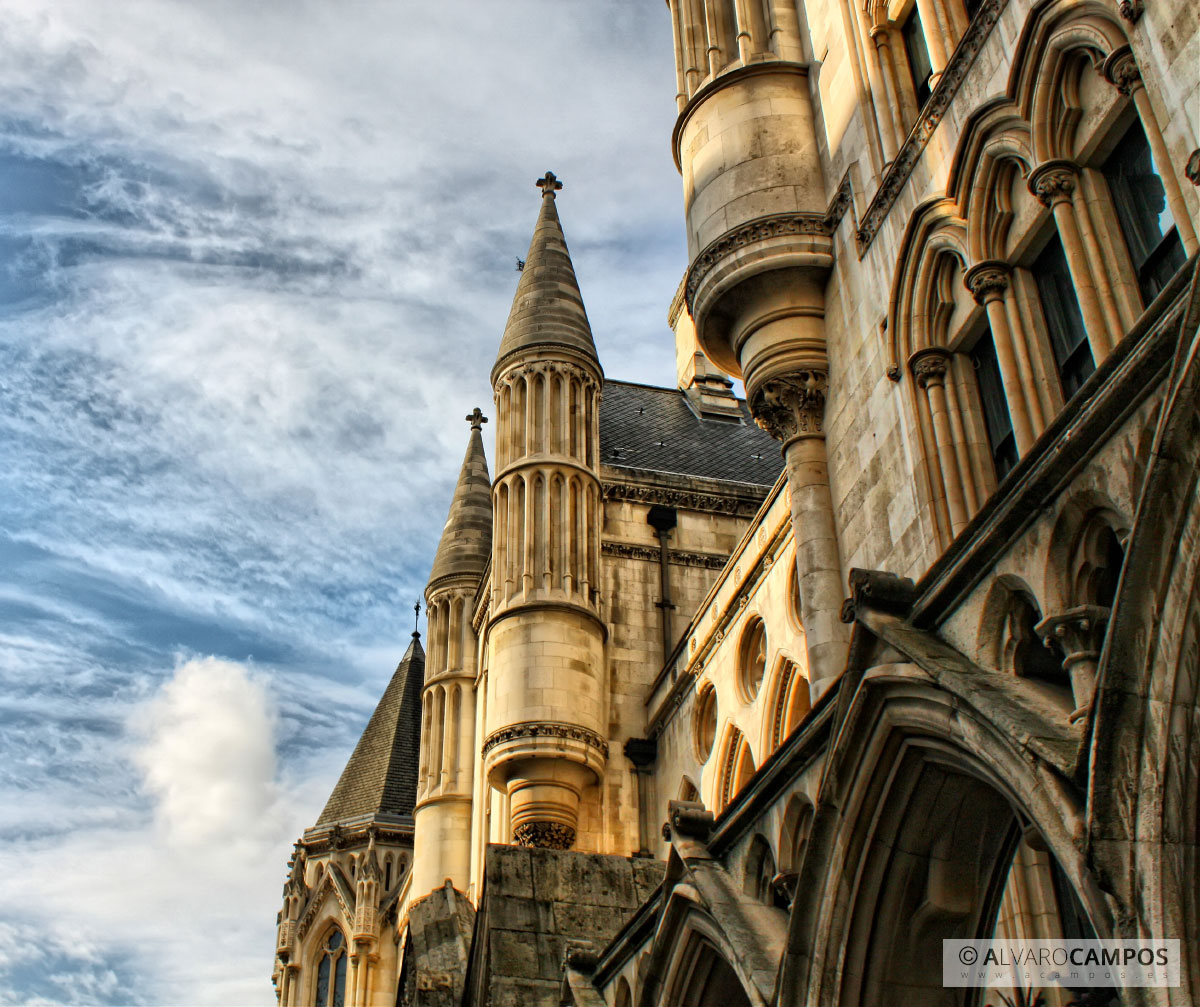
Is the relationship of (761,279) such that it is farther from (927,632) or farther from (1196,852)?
(1196,852)

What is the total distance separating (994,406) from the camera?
10.9 meters

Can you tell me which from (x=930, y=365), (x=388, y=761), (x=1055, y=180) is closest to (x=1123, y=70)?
(x=1055, y=180)

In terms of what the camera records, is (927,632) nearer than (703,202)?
Yes

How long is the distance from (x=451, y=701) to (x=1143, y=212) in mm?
23411

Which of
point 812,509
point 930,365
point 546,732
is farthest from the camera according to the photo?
point 546,732

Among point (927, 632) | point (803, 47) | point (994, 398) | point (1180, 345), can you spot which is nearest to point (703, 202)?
point (803, 47)

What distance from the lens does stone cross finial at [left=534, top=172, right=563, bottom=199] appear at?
2784cm

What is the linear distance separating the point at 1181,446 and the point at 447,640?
2758cm

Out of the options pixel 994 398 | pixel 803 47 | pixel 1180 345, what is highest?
pixel 803 47

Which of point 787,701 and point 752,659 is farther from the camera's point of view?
point 752,659

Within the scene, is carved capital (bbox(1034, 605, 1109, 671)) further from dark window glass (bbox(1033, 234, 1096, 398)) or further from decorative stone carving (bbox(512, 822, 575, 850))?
decorative stone carving (bbox(512, 822, 575, 850))

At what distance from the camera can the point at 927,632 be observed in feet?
22.7

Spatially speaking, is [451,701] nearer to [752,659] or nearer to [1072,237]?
[752,659]

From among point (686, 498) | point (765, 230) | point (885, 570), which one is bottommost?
point (885, 570)
